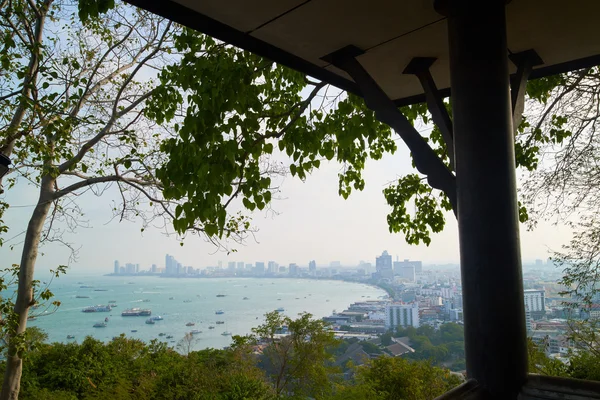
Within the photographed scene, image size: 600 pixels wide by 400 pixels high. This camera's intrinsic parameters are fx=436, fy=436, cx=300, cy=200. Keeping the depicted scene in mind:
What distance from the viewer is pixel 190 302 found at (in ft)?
53.2

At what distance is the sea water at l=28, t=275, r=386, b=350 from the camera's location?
9430 millimetres

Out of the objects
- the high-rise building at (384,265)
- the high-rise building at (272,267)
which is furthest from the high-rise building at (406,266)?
the high-rise building at (272,267)

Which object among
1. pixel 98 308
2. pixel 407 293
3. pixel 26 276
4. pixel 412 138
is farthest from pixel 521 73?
pixel 98 308

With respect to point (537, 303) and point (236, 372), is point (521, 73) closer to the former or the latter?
point (537, 303)

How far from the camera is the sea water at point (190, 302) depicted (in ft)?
30.9

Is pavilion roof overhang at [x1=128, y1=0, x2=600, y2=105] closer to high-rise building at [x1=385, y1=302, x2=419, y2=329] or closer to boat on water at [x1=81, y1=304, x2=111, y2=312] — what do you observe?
high-rise building at [x1=385, y1=302, x2=419, y2=329]

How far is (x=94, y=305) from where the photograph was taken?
14.6 metres

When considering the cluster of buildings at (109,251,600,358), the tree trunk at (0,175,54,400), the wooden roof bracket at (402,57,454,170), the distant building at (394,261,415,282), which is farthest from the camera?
the distant building at (394,261,415,282)

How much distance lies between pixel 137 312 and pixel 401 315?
8.41m

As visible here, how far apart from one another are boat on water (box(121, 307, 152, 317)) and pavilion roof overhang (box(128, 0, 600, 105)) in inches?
518

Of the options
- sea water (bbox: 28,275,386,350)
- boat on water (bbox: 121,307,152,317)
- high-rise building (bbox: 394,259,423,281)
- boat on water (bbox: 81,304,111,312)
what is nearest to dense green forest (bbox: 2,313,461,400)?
sea water (bbox: 28,275,386,350)

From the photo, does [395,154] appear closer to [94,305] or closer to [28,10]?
[28,10]

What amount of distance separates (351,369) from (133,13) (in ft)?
23.9

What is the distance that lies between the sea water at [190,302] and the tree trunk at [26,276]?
70 cm
